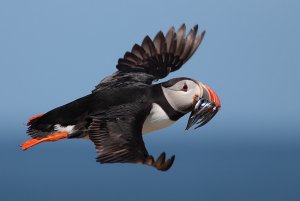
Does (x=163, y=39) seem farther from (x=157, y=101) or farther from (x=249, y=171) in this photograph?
(x=249, y=171)

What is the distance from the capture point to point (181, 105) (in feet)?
27.0

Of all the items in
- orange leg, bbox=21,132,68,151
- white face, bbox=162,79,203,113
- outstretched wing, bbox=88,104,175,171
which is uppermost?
orange leg, bbox=21,132,68,151

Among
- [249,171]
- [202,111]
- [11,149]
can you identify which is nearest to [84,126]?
[202,111]

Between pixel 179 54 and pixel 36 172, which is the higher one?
pixel 36 172

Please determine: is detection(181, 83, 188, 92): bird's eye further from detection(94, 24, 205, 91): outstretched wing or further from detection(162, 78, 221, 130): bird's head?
detection(94, 24, 205, 91): outstretched wing

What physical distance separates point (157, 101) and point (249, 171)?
4029 centimetres

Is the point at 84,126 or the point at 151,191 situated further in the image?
the point at 151,191

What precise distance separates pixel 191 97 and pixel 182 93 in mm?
83

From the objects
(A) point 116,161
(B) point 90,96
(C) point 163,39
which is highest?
(C) point 163,39

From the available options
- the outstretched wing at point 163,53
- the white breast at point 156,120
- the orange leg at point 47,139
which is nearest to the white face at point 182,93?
the white breast at point 156,120

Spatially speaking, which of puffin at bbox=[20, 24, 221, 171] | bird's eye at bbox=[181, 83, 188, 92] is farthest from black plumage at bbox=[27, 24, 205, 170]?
bird's eye at bbox=[181, 83, 188, 92]

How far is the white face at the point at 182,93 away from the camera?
26.8ft

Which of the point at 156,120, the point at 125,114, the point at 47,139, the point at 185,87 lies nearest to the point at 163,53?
the point at 185,87

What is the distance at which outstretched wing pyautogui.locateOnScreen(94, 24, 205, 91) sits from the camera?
958cm
